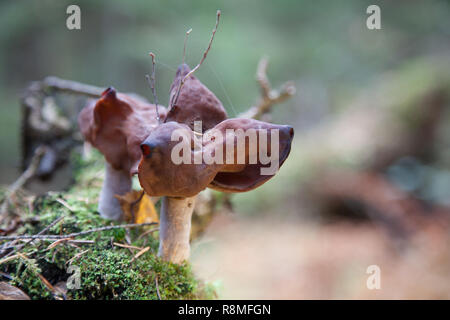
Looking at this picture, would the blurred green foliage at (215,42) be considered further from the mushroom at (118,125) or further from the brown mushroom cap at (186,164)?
→ the brown mushroom cap at (186,164)

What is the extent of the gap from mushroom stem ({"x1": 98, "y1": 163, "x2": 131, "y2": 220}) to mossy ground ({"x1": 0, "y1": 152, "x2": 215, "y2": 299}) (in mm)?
66

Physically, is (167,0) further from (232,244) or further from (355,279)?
(355,279)

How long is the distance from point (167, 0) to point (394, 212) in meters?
7.33

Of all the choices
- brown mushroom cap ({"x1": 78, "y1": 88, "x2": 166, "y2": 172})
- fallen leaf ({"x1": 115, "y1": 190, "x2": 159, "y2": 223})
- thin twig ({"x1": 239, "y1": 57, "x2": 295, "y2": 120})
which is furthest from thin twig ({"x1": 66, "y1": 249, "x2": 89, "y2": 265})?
thin twig ({"x1": 239, "y1": 57, "x2": 295, "y2": 120})

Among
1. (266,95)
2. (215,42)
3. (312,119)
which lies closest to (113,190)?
(266,95)

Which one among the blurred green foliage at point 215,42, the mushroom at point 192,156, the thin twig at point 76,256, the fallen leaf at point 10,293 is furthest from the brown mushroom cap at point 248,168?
the blurred green foliage at point 215,42

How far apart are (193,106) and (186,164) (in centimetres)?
39

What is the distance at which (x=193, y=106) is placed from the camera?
1612mm

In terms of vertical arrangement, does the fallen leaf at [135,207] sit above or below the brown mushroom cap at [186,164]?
below

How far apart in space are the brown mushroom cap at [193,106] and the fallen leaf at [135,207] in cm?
51

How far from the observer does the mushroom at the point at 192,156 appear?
131 centimetres

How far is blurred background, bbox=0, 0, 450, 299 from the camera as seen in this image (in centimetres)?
519
